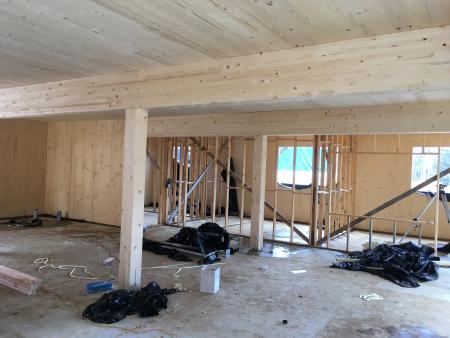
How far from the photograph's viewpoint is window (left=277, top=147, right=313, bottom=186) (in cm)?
1018

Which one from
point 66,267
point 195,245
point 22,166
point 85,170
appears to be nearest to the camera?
point 66,267

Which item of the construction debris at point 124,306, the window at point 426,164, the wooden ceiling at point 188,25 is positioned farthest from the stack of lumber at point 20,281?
the window at point 426,164

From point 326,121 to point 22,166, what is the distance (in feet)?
23.8

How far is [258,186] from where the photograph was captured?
660 centimetres

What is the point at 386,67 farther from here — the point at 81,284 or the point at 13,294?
the point at 13,294

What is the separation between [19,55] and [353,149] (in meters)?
7.52

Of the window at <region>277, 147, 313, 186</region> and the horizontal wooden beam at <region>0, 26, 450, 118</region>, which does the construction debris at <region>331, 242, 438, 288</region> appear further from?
the window at <region>277, 147, 313, 186</region>

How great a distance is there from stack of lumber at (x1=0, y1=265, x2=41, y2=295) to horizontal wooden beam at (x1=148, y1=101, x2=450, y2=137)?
13.1 feet

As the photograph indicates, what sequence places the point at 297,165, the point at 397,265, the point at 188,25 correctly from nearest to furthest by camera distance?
1. the point at 188,25
2. the point at 397,265
3. the point at 297,165

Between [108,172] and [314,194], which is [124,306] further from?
[108,172]

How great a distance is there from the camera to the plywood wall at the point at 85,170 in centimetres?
830

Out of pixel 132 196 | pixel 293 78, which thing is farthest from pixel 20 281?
pixel 293 78

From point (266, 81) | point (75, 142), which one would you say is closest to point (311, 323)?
point (266, 81)

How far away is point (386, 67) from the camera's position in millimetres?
2494
